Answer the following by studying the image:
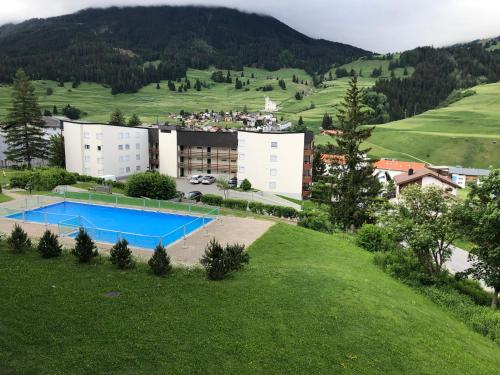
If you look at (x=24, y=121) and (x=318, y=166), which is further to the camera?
(x=318, y=166)

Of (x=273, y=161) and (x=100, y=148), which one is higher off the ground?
(x=100, y=148)

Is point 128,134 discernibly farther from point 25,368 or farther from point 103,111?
point 103,111

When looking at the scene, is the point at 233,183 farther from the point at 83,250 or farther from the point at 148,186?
the point at 83,250

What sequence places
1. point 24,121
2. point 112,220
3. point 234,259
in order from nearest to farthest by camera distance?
point 234,259
point 112,220
point 24,121

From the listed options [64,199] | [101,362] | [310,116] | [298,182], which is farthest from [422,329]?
[310,116]

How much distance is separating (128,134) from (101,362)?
61.1m

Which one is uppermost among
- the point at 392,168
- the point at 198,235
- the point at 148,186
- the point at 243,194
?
the point at 198,235

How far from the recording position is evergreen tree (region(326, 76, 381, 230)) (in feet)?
147

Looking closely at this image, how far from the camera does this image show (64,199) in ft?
125

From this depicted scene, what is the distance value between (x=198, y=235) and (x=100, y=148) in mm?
41897

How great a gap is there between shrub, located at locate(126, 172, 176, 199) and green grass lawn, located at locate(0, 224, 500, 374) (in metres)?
23.8

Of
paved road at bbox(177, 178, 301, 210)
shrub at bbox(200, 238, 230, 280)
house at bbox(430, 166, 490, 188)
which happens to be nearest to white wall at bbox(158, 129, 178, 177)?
paved road at bbox(177, 178, 301, 210)

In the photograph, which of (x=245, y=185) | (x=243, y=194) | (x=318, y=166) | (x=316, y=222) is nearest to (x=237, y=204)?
(x=316, y=222)

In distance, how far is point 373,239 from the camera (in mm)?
32375
